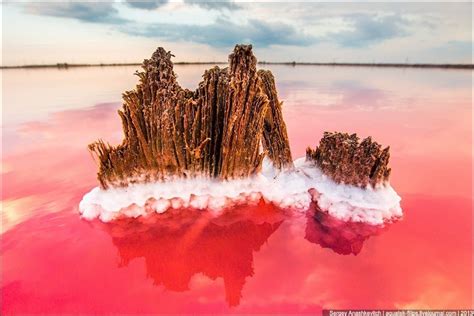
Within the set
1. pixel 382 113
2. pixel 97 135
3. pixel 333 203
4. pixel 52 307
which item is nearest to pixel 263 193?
pixel 333 203

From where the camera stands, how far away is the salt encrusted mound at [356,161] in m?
4.87

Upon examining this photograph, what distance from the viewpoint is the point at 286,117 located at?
520 inches

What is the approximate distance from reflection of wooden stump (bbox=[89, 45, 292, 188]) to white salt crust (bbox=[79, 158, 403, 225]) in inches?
7.2

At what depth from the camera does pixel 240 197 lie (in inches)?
200

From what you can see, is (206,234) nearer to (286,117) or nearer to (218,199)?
(218,199)

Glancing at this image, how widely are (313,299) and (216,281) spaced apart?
104 centimetres

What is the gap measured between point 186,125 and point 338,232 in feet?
8.52

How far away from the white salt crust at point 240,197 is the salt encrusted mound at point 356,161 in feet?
0.42

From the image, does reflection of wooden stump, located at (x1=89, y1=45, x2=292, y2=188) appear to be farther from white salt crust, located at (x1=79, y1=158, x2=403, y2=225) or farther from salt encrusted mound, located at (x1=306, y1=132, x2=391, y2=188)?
salt encrusted mound, located at (x1=306, y1=132, x2=391, y2=188)

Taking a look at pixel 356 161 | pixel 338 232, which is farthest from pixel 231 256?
pixel 356 161

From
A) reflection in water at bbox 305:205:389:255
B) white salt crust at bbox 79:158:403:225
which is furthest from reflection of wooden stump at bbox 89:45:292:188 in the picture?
reflection in water at bbox 305:205:389:255

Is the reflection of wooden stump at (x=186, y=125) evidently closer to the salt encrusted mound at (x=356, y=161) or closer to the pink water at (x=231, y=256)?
the pink water at (x=231, y=256)

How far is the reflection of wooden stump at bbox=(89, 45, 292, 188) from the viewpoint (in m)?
4.58

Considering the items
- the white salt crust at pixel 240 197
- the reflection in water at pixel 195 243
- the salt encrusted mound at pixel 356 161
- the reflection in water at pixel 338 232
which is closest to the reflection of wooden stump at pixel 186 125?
the white salt crust at pixel 240 197
